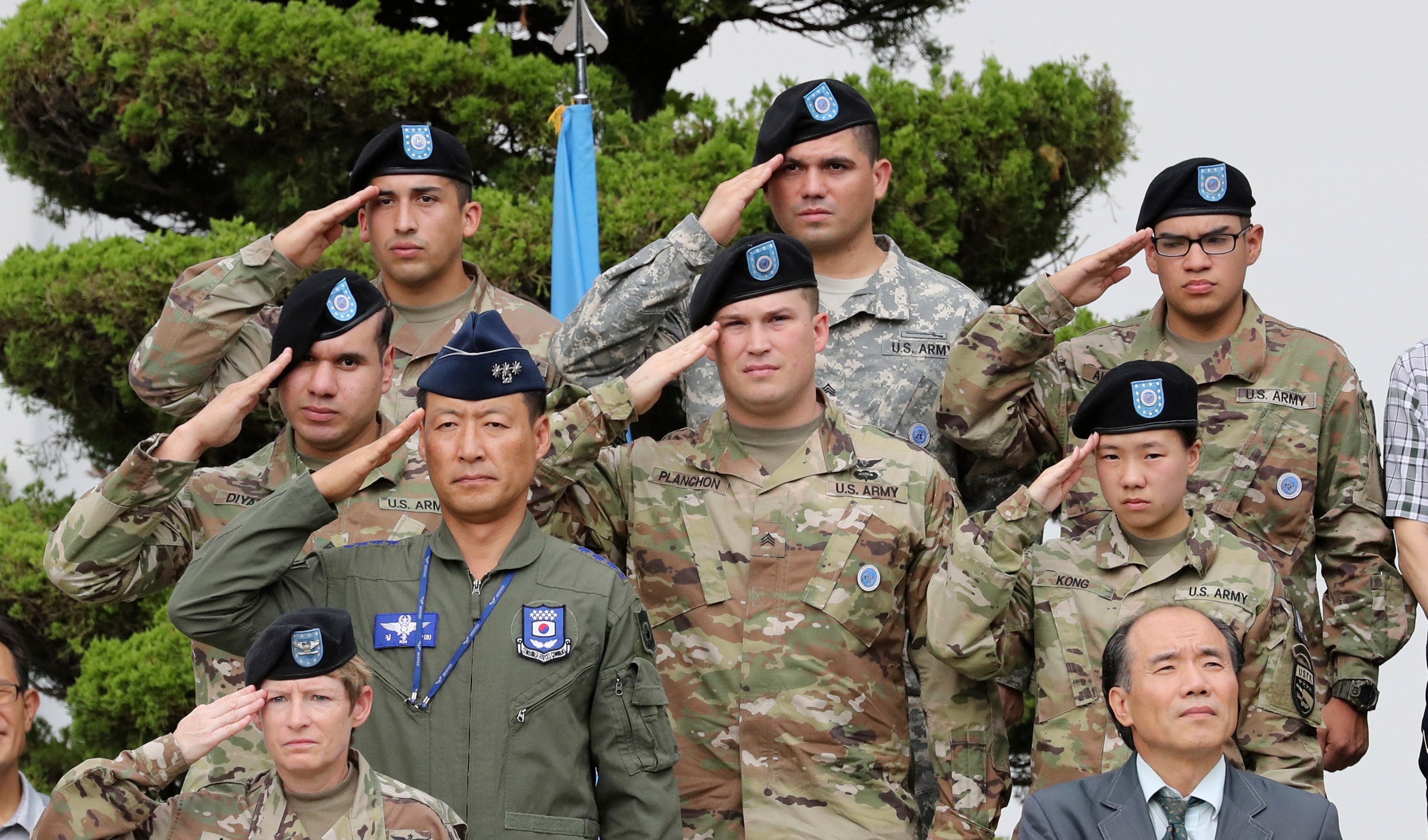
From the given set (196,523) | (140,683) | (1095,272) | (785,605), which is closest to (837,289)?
(1095,272)

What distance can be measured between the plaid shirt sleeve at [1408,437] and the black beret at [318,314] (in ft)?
8.98

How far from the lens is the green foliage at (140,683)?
6.49m

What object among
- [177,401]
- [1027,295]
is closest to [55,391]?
[177,401]

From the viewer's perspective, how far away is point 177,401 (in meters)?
4.91

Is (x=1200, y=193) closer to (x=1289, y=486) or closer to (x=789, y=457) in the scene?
(x=1289, y=486)

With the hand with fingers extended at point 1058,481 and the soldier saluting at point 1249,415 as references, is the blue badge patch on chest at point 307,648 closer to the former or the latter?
the hand with fingers extended at point 1058,481

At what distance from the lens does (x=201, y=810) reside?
3693 millimetres

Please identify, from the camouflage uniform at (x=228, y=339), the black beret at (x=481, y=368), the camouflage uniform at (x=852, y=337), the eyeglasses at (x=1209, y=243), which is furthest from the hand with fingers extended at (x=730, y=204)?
the eyeglasses at (x=1209, y=243)

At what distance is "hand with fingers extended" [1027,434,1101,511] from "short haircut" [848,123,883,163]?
4.49 ft

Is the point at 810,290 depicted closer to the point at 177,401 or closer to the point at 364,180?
the point at 364,180

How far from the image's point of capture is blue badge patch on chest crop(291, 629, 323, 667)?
11.5 ft

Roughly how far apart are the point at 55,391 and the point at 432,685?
382 centimetres

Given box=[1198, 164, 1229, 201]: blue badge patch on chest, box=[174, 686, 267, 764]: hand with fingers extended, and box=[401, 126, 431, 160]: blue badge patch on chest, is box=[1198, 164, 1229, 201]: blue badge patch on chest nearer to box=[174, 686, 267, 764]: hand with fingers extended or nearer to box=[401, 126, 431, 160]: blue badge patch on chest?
box=[401, 126, 431, 160]: blue badge patch on chest

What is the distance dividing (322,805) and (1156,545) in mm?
2068
